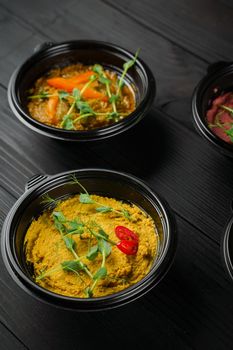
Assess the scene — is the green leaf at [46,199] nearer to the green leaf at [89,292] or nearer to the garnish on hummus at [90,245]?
the garnish on hummus at [90,245]

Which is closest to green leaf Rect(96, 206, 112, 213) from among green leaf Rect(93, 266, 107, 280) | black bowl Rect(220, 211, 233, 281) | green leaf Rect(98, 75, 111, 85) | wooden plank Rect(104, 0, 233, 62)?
green leaf Rect(93, 266, 107, 280)

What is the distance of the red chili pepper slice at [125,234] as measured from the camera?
5.16 ft

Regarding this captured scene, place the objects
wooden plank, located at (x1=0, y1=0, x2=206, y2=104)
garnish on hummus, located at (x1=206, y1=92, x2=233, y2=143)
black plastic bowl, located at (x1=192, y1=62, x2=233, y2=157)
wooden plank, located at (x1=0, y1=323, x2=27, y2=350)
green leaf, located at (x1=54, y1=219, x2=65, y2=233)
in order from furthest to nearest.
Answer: wooden plank, located at (x1=0, y1=0, x2=206, y2=104) → garnish on hummus, located at (x1=206, y1=92, x2=233, y2=143) → black plastic bowl, located at (x1=192, y1=62, x2=233, y2=157) → green leaf, located at (x1=54, y1=219, x2=65, y2=233) → wooden plank, located at (x1=0, y1=323, x2=27, y2=350)

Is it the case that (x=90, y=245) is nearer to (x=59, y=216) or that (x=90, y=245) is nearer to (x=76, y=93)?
(x=59, y=216)

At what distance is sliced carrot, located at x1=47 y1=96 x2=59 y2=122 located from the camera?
76.5 inches

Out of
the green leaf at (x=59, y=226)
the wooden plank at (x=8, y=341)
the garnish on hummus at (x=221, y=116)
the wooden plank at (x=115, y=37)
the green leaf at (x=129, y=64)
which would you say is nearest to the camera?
the wooden plank at (x=8, y=341)

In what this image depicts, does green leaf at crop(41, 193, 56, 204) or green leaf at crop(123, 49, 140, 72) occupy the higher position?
green leaf at crop(123, 49, 140, 72)

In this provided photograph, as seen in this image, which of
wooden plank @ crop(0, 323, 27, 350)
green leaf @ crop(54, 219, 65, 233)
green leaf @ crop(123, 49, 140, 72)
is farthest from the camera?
green leaf @ crop(123, 49, 140, 72)

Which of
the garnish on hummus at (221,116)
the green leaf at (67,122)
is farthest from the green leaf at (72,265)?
the garnish on hummus at (221,116)

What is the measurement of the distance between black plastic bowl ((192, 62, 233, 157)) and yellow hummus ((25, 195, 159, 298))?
319 millimetres

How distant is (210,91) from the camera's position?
1915mm

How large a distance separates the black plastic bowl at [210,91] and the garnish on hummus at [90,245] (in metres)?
0.32

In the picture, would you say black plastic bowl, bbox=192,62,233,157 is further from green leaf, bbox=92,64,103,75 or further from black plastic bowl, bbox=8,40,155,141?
green leaf, bbox=92,64,103,75

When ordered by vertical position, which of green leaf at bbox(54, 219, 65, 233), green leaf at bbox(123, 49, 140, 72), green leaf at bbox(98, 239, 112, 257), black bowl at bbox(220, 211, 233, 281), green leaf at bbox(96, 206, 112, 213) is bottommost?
green leaf at bbox(54, 219, 65, 233)
